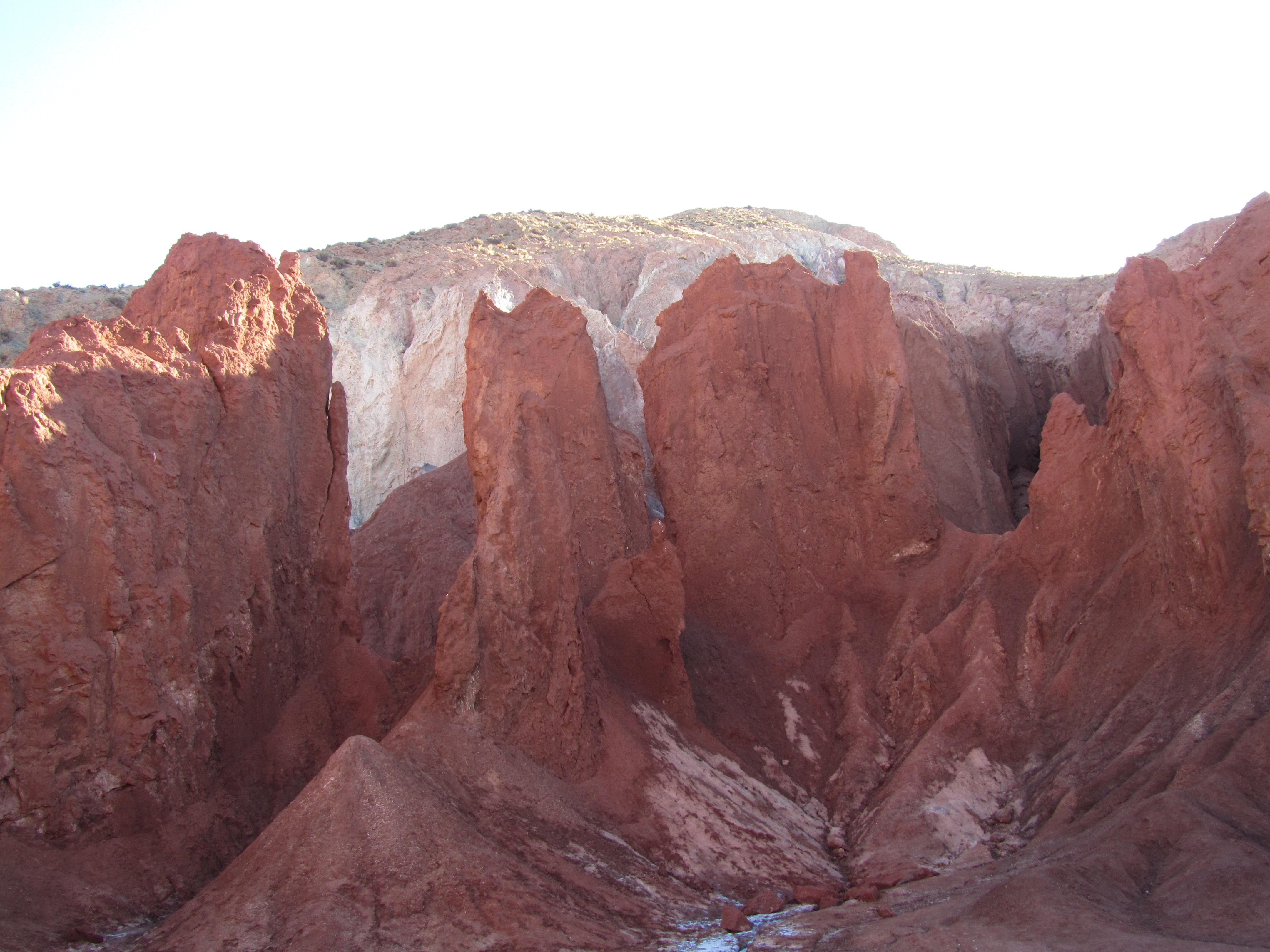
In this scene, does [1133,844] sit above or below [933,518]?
below

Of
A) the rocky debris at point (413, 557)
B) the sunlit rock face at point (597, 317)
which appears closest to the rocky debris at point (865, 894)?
the rocky debris at point (413, 557)

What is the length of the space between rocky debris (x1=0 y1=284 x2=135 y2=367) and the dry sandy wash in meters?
19.2

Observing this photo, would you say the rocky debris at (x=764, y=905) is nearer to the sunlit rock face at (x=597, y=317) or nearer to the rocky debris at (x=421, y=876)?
the rocky debris at (x=421, y=876)

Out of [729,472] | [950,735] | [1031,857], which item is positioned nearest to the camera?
[1031,857]

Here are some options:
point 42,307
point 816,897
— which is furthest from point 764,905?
point 42,307

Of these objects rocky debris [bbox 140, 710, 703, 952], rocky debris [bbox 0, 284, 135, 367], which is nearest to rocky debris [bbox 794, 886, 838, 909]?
rocky debris [bbox 140, 710, 703, 952]

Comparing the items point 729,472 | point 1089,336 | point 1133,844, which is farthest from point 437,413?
point 1133,844

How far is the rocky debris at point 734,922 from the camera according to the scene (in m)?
13.6

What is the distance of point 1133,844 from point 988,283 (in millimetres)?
33117

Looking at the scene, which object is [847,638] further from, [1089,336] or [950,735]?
[1089,336]

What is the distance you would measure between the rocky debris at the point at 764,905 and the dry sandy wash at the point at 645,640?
0.09m

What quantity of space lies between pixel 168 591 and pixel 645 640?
8.37m

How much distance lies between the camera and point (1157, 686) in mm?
17406

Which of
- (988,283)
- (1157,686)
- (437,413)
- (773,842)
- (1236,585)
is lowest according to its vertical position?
(773,842)
